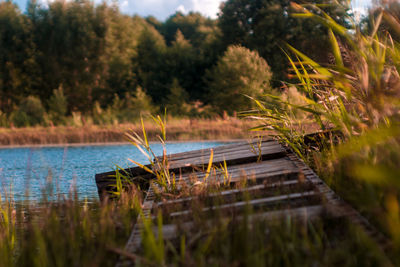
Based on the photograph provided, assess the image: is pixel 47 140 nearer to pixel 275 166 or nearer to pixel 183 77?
pixel 275 166

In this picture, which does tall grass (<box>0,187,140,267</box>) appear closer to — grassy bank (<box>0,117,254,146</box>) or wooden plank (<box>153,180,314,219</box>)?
wooden plank (<box>153,180,314,219</box>)

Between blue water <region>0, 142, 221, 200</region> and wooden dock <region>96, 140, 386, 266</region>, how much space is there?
1123 mm

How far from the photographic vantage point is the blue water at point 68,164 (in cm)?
409

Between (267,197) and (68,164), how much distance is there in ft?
15.4

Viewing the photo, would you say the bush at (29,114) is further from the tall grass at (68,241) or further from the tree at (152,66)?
the tall grass at (68,241)

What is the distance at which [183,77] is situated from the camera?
68.9 feet

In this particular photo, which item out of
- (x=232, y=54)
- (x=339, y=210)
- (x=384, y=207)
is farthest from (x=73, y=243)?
(x=232, y=54)

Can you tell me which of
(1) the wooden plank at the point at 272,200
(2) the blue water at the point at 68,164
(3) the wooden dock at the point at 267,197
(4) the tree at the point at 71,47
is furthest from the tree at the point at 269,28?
(1) the wooden plank at the point at 272,200

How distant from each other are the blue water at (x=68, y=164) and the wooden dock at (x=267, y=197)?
3.69 feet

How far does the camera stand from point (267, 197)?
181 cm

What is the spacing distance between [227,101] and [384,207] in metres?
13.8

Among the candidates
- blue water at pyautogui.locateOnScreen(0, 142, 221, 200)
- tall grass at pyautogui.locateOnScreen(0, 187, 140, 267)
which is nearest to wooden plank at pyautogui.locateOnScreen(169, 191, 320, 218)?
tall grass at pyautogui.locateOnScreen(0, 187, 140, 267)

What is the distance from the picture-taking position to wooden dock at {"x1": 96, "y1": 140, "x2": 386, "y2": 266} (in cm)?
145

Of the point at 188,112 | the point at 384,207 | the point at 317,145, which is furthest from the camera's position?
the point at 188,112
